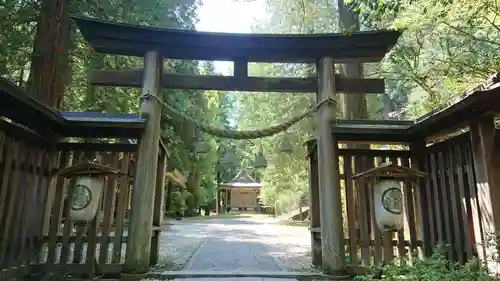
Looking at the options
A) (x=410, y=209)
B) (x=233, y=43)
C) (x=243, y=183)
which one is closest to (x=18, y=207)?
(x=233, y=43)

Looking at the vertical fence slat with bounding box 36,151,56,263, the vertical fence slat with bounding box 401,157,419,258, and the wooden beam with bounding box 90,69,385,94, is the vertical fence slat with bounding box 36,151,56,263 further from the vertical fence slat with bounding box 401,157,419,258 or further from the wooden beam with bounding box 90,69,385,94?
the vertical fence slat with bounding box 401,157,419,258

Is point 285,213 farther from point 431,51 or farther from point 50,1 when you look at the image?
point 50,1

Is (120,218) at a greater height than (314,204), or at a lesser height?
lesser

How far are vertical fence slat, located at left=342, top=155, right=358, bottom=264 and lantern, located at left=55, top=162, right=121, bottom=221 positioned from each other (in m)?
3.26

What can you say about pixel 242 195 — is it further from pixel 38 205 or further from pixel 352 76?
pixel 38 205

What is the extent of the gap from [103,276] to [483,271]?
445cm

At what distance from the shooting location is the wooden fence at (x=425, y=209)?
418 cm

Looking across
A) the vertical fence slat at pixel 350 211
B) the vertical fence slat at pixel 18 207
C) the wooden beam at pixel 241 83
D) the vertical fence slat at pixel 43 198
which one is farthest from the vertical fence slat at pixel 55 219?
the vertical fence slat at pixel 350 211

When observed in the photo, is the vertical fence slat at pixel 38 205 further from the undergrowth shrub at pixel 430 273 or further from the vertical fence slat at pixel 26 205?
the undergrowth shrub at pixel 430 273

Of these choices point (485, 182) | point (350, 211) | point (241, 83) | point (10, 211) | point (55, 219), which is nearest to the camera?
point (485, 182)

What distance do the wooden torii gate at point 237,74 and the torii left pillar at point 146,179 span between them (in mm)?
13

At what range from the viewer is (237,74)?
17.6 feet

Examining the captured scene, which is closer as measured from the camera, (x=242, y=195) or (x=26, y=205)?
(x=26, y=205)

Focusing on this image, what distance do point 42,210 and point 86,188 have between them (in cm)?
91
